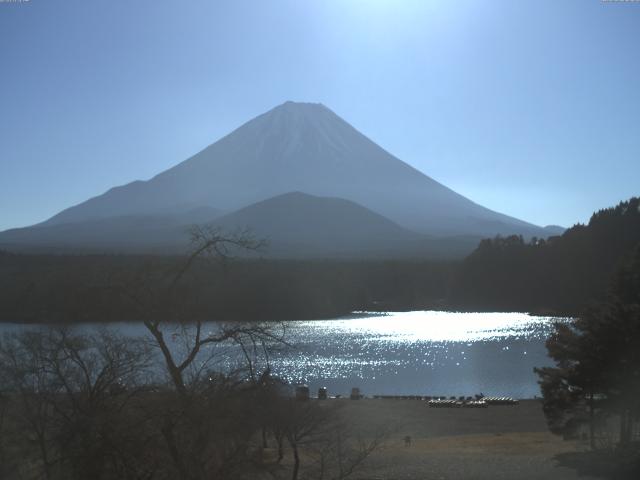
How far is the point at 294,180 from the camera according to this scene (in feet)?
410

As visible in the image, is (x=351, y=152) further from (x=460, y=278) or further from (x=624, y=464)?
(x=624, y=464)

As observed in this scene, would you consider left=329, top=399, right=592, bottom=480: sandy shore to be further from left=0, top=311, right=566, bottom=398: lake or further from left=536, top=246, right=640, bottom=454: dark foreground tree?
left=0, top=311, right=566, bottom=398: lake

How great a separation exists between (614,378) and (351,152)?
391 ft

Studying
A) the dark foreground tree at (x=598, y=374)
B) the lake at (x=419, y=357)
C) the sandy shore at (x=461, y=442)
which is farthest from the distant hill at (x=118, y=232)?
the dark foreground tree at (x=598, y=374)

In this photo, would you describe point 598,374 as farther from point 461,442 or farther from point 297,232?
point 297,232

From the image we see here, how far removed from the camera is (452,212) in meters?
123

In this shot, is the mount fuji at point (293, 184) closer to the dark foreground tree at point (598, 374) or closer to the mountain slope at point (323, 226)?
the mountain slope at point (323, 226)

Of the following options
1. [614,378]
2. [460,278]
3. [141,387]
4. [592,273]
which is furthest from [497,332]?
[141,387]

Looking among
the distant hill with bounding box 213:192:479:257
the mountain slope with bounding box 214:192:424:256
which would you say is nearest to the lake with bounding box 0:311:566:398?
the distant hill with bounding box 213:192:479:257

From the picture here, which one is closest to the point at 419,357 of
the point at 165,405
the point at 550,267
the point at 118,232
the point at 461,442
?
the point at 461,442

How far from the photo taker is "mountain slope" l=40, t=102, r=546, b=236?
121 m

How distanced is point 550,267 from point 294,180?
77.6 meters

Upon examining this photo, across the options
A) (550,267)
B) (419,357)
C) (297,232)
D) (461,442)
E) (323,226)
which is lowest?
(461,442)

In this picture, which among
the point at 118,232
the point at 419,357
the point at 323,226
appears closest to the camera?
the point at 419,357
